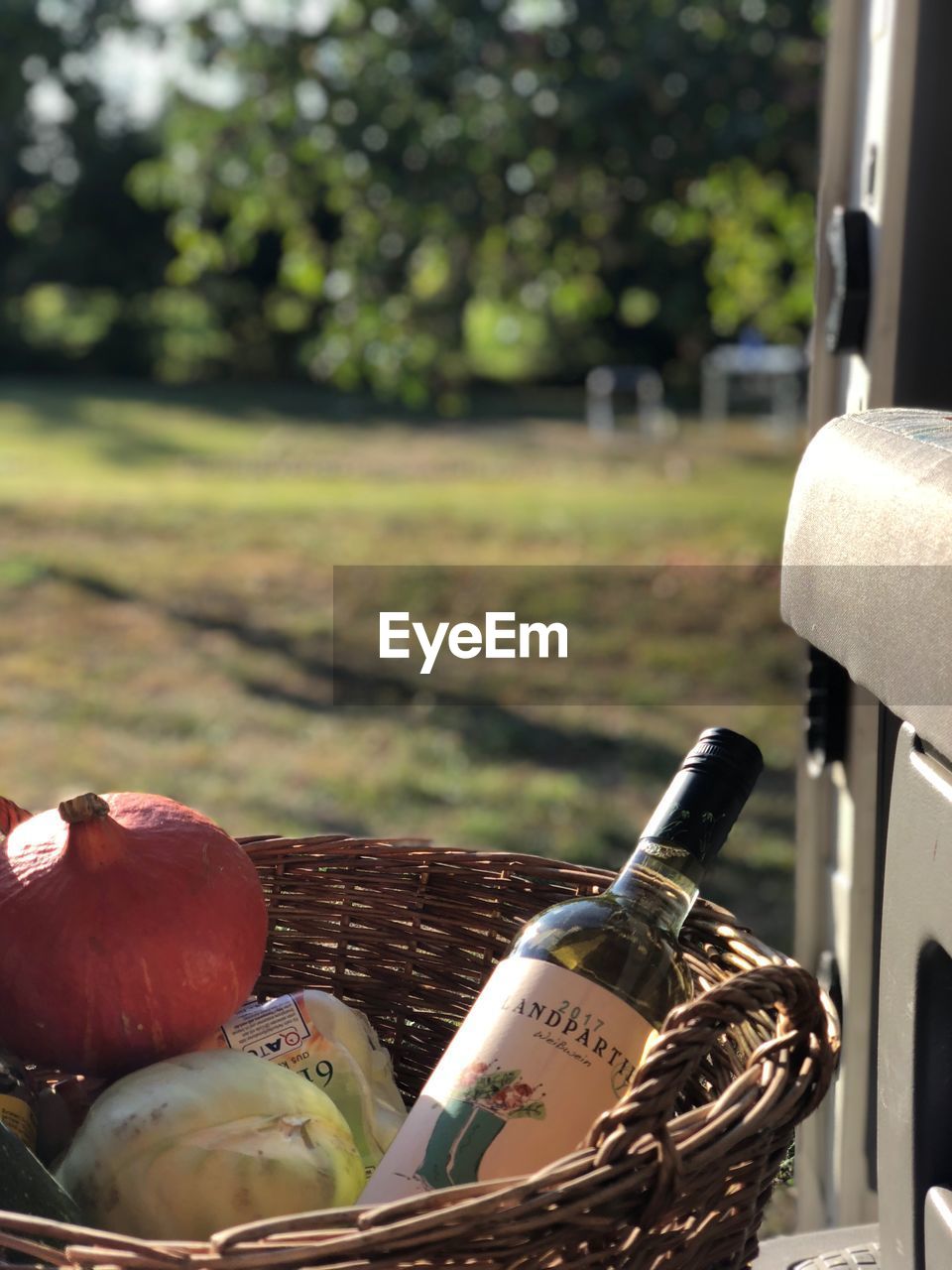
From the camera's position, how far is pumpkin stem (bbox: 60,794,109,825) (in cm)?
91

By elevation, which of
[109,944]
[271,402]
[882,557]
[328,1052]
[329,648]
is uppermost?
[882,557]

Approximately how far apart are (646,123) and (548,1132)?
3411 mm

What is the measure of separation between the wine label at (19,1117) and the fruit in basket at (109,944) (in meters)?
0.04

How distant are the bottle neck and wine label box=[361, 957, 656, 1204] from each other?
0.09m

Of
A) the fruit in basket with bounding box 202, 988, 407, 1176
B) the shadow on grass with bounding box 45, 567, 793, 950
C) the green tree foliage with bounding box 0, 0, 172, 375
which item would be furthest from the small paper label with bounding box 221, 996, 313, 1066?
the green tree foliage with bounding box 0, 0, 172, 375

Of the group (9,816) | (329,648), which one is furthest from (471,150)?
(9,816)

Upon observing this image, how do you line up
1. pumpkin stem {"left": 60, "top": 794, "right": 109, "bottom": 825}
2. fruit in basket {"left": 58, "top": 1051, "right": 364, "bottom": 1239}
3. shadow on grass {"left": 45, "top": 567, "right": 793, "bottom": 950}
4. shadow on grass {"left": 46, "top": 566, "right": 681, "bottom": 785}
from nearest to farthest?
fruit in basket {"left": 58, "top": 1051, "right": 364, "bottom": 1239} → pumpkin stem {"left": 60, "top": 794, "right": 109, "bottom": 825} → shadow on grass {"left": 45, "top": 567, "right": 793, "bottom": 950} → shadow on grass {"left": 46, "top": 566, "right": 681, "bottom": 785}

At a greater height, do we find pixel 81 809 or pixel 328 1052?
pixel 81 809

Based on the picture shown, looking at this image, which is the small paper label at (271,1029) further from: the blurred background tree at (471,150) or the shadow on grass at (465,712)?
the shadow on grass at (465,712)

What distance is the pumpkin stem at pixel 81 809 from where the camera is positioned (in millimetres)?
912

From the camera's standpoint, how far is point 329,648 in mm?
5969

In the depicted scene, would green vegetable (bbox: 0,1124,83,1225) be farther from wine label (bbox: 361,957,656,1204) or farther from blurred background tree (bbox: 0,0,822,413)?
blurred background tree (bbox: 0,0,822,413)

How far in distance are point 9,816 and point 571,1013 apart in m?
0.45

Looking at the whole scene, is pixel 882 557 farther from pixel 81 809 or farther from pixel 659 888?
pixel 81 809
